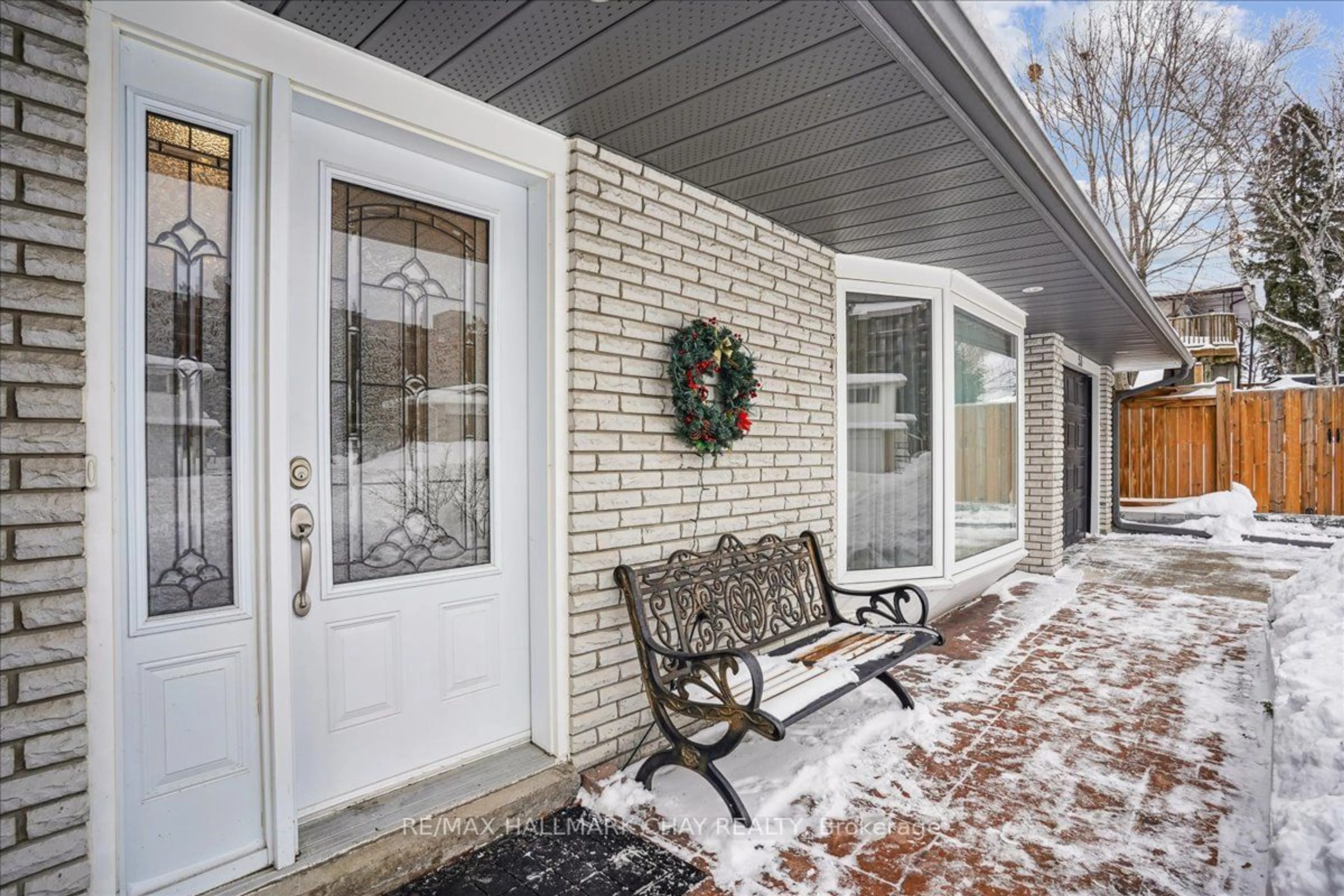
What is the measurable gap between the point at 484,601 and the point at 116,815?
115cm

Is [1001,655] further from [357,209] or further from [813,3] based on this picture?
[357,209]

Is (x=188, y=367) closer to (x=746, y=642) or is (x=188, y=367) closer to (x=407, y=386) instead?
(x=407, y=386)

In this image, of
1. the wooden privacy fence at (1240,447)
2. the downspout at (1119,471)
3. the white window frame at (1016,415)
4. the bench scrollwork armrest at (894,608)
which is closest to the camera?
the bench scrollwork armrest at (894,608)

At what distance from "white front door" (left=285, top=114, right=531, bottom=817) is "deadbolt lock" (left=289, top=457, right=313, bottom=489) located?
0.02m

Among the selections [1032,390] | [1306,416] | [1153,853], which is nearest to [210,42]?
[1153,853]

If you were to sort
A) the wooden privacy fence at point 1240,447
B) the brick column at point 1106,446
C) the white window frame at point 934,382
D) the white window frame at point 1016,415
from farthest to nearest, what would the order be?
1. the wooden privacy fence at point 1240,447
2. the brick column at point 1106,446
3. the white window frame at point 1016,415
4. the white window frame at point 934,382

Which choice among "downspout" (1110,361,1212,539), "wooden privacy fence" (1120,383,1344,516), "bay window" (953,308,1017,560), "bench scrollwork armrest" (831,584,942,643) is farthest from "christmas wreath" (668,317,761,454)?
"wooden privacy fence" (1120,383,1344,516)

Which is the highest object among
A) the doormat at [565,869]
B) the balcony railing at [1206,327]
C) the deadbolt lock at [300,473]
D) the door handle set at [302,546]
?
the balcony railing at [1206,327]

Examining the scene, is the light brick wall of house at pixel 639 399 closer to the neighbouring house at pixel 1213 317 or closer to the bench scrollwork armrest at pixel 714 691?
the bench scrollwork armrest at pixel 714 691

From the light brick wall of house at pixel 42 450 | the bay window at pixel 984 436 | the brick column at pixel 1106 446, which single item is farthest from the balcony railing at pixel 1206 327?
the light brick wall of house at pixel 42 450

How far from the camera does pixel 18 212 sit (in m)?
1.47

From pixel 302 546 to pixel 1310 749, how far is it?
3.23 meters

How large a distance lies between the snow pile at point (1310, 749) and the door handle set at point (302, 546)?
264 centimetres

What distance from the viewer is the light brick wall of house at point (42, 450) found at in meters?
1.46
